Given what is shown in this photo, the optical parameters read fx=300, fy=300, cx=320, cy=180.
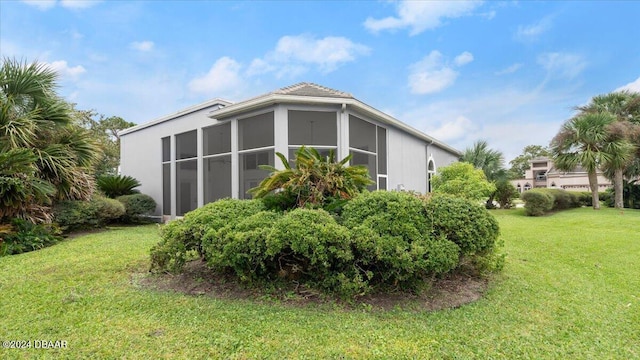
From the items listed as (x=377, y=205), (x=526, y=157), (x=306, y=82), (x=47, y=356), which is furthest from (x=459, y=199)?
(x=526, y=157)

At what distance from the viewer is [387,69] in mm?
11391

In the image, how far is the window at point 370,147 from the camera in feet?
31.4

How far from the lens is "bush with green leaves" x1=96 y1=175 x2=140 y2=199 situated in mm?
12500

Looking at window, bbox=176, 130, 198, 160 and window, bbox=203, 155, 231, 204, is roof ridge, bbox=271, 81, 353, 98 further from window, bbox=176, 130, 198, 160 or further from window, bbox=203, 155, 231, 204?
window, bbox=176, 130, 198, 160

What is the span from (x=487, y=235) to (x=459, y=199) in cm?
58

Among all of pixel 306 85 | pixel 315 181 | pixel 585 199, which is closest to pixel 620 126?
pixel 585 199

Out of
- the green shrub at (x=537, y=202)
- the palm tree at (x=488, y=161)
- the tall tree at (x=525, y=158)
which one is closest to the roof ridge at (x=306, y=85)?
the green shrub at (x=537, y=202)

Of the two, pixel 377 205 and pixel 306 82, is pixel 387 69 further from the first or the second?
pixel 377 205

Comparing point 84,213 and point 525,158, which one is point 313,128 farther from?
point 525,158

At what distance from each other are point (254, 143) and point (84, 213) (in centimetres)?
561

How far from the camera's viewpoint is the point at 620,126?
47.9 feet

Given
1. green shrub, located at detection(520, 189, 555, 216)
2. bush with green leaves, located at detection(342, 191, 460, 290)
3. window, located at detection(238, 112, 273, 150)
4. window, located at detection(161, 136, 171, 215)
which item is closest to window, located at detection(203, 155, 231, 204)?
window, located at detection(238, 112, 273, 150)

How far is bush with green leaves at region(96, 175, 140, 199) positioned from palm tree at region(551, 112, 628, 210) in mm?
20830

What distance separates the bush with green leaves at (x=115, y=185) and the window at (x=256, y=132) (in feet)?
21.9
